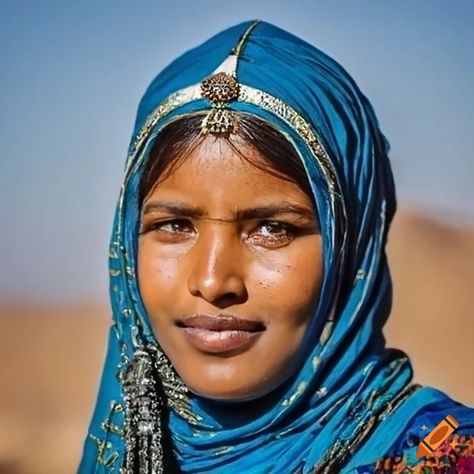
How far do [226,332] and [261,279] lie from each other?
3.0 inches

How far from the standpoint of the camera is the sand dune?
5.16 feet

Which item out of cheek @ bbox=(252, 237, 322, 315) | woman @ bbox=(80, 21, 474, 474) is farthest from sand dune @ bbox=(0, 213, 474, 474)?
cheek @ bbox=(252, 237, 322, 315)

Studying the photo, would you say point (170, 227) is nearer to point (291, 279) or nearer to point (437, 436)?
point (291, 279)

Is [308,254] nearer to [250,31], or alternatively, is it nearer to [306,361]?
[306,361]

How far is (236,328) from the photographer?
48.7 inches

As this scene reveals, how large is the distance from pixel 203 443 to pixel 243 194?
0.34 meters

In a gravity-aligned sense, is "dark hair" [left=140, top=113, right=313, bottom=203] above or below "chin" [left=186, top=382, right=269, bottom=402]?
above

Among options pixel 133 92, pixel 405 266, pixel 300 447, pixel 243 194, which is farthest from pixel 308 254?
pixel 133 92

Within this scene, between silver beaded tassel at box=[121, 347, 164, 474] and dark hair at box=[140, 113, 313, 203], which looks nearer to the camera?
dark hair at box=[140, 113, 313, 203]

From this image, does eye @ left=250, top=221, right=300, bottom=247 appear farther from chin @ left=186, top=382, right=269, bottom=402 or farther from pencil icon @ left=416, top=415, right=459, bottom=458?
pencil icon @ left=416, top=415, right=459, bottom=458

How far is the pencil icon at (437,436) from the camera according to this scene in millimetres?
1233

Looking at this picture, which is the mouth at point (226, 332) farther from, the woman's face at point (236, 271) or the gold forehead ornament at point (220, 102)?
the gold forehead ornament at point (220, 102)

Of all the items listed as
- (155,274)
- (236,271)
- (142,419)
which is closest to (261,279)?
(236,271)

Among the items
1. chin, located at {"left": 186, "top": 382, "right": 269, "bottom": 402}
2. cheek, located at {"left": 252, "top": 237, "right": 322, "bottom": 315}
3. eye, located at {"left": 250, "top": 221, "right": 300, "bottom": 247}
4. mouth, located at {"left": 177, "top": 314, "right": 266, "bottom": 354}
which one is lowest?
chin, located at {"left": 186, "top": 382, "right": 269, "bottom": 402}
